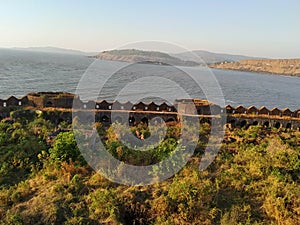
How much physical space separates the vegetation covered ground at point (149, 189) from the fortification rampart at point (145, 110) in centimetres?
788

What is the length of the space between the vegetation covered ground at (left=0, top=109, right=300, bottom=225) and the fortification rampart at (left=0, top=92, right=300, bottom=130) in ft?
25.9

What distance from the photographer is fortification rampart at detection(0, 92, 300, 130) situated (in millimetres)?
28797

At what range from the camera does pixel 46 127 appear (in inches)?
960

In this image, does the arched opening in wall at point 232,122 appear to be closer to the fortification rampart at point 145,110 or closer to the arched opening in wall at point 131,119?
the fortification rampart at point 145,110

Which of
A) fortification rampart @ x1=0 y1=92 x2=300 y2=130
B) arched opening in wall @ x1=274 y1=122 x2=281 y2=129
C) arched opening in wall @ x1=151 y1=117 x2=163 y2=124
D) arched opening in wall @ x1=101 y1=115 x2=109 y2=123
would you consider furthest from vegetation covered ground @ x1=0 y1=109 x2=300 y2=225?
arched opening in wall @ x1=274 y1=122 x2=281 y2=129

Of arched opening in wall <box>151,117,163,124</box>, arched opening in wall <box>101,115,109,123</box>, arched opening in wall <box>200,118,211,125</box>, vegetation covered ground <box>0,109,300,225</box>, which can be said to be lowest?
vegetation covered ground <box>0,109,300,225</box>

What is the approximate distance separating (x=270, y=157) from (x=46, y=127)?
1667 centimetres

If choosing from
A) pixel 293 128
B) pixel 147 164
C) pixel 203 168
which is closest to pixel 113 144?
pixel 147 164

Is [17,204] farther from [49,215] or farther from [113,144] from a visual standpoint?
[113,144]

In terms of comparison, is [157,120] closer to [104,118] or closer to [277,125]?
[104,118]

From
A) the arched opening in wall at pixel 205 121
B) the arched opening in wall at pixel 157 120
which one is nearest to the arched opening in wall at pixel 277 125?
the arched opening in wall at pixel 205 121

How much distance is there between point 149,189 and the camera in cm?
1503

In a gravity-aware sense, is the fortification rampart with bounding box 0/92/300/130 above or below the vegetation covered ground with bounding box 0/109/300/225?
above

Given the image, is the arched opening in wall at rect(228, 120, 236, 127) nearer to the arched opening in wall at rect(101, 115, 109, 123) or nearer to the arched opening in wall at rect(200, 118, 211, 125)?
the arched opening in wall at rect(200, 118, 211, 125)
